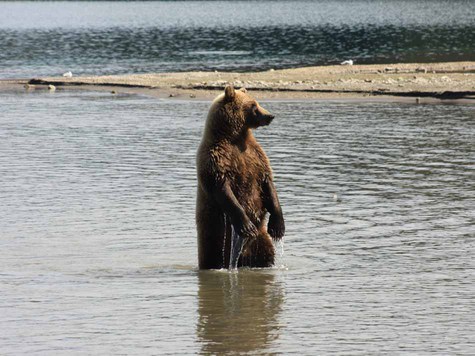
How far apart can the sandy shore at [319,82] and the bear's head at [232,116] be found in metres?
18.1

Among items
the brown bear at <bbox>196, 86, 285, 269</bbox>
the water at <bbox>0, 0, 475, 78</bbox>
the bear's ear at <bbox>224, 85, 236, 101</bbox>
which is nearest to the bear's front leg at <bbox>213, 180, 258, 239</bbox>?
the brown bear at <bbox>196, 86, 285, 269</bbox>

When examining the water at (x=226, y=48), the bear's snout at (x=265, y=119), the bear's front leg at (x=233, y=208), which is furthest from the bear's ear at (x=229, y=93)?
the water at (x=226, y=48)

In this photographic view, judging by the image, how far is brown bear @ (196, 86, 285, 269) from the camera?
30.4 ft

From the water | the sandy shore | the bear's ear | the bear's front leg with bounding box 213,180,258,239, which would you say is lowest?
the water

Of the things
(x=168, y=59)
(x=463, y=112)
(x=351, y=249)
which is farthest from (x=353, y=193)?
(x=168, y=59)

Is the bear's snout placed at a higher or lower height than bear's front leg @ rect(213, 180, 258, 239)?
higher

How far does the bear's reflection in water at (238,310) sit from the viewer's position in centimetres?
781

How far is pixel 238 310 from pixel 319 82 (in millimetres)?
22411

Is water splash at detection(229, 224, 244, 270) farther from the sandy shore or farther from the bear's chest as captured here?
the sandy shore

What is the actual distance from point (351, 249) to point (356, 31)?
58.9 metres

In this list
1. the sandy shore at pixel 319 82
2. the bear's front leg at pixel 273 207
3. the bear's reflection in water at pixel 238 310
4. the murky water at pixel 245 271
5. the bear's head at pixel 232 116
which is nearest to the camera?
the bear's reflection in water at pixel 238 310

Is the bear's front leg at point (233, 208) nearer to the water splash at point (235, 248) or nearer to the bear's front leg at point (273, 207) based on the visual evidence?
the water splash at point (235, 248)

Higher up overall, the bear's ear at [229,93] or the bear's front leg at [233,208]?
the bear's ear at [229,93]

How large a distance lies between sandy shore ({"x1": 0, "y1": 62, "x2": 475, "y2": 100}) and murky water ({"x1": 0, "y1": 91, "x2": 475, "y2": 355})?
7.31m
